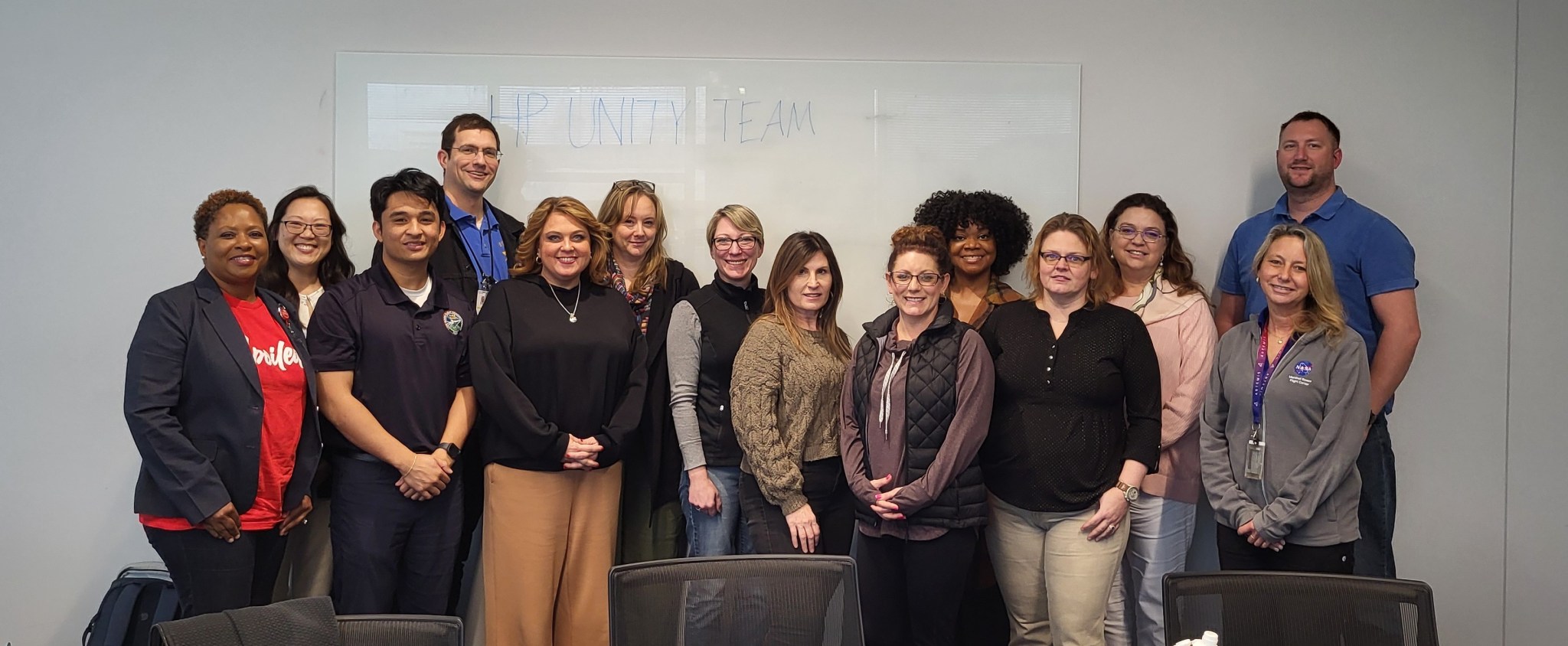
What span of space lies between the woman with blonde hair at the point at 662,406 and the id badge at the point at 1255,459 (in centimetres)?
168

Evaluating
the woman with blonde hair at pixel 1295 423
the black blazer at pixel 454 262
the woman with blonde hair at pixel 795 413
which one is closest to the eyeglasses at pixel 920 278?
the woman with blonde hair at pixel 795 413

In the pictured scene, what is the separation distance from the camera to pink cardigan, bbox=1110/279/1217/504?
2.99m

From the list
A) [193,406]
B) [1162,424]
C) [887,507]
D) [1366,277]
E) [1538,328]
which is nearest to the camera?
[193,406]

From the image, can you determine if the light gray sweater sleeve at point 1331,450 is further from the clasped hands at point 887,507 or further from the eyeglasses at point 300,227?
the eyeglasses at point 300,227

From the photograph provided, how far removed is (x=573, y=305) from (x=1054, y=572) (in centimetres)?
156

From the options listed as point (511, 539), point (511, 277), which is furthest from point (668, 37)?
point (511, 539)

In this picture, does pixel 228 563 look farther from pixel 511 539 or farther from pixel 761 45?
pixel 761 45

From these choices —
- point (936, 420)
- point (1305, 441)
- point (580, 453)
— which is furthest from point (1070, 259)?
point (580, 453)

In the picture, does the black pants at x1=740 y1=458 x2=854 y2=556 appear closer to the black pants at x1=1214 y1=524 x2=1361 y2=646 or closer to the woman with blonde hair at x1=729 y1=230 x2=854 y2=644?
the woman with blonde hair at x1=729 y1=230 x2=854 y2=644

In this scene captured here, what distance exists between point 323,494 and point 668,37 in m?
1.92

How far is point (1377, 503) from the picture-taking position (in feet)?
10.8

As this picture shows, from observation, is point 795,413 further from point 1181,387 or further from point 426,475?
point 1181,387

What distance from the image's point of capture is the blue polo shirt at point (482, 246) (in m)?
3.20

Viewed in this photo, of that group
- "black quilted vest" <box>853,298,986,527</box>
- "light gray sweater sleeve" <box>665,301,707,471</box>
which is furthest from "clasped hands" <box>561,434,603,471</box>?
"black quilted vest" <box>853,298,986,527</box>
